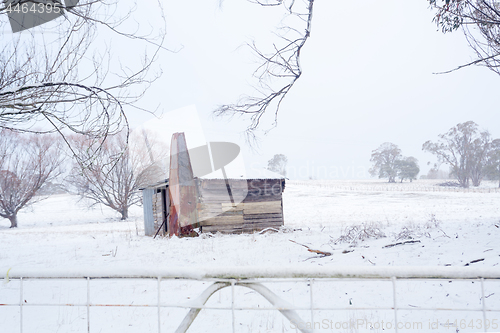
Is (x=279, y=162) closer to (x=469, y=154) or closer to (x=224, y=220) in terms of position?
(x=469, y=154)

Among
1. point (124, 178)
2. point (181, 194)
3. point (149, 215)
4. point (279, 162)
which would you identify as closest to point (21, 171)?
point (124, 178)

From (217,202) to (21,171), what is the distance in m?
23.6

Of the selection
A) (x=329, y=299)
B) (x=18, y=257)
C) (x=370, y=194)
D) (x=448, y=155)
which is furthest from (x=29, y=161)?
(x=448, y=155)

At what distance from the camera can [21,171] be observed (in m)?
29.1

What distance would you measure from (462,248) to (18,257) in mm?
13570

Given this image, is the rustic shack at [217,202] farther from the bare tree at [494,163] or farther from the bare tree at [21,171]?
the bare tree at [494,163]

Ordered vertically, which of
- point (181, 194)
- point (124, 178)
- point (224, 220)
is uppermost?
point (124, 178)

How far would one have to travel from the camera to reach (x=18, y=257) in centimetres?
1153

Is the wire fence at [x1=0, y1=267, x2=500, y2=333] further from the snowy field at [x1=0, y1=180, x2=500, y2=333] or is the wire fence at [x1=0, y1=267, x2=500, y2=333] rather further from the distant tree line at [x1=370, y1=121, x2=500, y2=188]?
the distant tree line at [x1=370, y1=121, x2=500, y2=188]

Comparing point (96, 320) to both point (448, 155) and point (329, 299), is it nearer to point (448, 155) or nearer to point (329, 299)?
point (329, 299)

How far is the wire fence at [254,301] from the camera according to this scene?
5.75ft

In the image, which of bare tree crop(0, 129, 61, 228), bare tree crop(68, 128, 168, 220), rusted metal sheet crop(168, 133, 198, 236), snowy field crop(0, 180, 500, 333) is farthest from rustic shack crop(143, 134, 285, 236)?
bare tree crop(0, 129, 61, 228)

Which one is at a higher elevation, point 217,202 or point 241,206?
point 217,202

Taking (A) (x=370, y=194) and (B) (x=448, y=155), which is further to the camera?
(B) (x=448, y=155)
